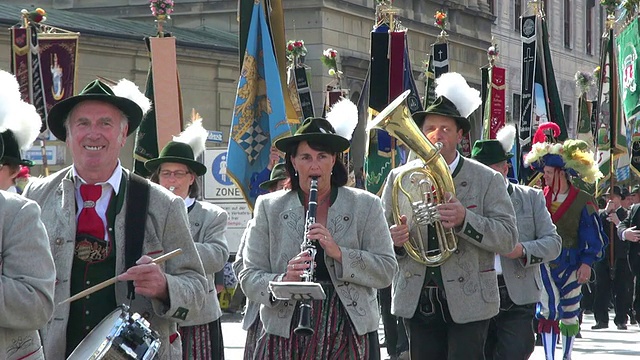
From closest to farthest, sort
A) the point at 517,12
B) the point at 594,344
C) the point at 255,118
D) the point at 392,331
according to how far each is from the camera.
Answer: the point at 255,118 → the point at 392,331 → the point at 594,344 → the point at 517,12

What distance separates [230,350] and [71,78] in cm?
334

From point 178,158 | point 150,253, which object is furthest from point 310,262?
point 178,158

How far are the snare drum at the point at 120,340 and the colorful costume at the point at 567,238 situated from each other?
24.7ft

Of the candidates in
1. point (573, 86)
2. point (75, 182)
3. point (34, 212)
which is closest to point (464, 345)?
point (75, 182)

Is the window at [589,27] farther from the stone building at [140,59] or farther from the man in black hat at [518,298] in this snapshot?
the man in black hat at [518,298]

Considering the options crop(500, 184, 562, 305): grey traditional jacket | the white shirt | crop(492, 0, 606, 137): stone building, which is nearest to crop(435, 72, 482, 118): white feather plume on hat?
crop(500, 184, 562, 305): grey traditional jacket

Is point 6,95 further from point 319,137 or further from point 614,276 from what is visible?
point 614,276

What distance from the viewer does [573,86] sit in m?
62.8

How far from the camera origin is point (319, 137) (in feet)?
22.6

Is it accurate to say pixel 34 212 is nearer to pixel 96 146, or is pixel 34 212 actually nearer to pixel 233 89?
pixel 96 146

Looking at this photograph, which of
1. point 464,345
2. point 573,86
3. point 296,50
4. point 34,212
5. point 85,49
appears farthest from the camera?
point 573,86

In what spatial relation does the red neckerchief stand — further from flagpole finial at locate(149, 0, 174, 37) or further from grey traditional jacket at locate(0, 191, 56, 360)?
grey traditional jacket at locate(0, 191, 56, 360)

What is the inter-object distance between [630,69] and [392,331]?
3.53 metres

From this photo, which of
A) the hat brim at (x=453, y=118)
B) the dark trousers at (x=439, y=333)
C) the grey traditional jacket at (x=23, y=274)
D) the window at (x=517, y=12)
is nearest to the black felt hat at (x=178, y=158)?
the hat brim at (x=453, y=118)
